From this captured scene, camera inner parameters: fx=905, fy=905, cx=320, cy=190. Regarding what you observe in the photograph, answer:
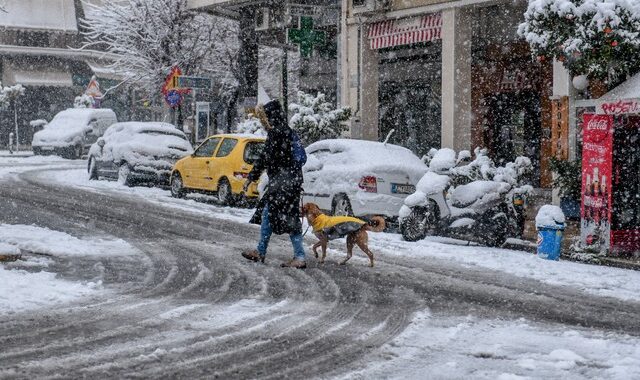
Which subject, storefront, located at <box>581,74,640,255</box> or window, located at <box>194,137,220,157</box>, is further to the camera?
window, located at <box>194,137,220,157</box>

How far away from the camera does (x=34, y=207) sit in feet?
55.7

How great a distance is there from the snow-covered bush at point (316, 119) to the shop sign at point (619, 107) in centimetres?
1005

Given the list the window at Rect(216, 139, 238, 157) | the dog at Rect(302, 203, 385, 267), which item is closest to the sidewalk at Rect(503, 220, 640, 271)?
the dog at Rect(302, 203, 385, 267)

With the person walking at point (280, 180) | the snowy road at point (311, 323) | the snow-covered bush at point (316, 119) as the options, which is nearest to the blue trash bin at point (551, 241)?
the snowy road at point (311, 323)

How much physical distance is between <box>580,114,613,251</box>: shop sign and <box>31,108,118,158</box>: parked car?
85.5ft

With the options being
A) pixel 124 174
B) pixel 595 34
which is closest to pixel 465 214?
pixel 595 34

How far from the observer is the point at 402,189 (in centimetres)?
1472

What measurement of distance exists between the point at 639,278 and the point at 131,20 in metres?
28.0

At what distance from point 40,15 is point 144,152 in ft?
97.2

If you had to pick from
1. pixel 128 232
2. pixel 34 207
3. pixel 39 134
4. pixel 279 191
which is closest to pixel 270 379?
pixel 279 191

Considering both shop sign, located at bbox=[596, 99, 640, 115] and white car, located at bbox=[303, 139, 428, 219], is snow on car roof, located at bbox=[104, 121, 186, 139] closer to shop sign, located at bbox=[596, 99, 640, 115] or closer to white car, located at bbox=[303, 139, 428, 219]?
white car, located at bbox=[303, 139, 428, 219]

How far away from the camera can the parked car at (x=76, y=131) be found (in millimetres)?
35562

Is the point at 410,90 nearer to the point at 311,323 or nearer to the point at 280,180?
the point at 280,180

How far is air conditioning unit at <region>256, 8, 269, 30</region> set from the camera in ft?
95.0
